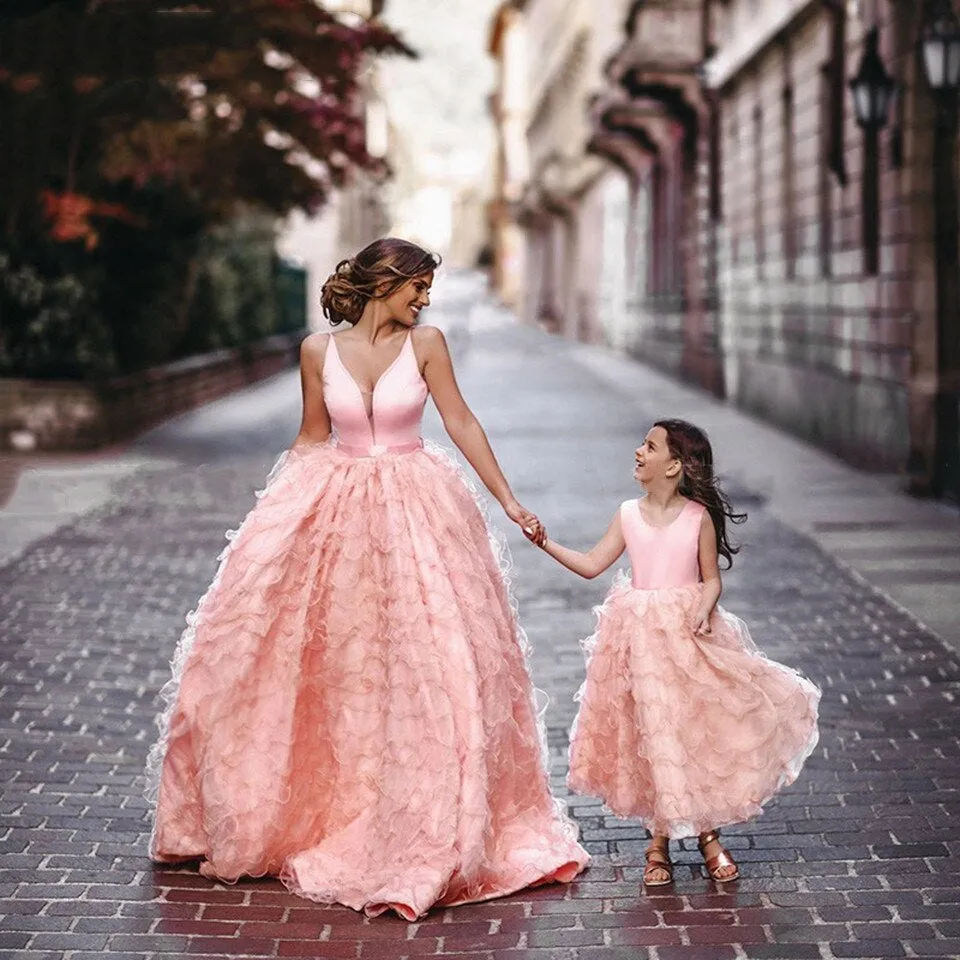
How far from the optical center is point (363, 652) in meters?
5.19

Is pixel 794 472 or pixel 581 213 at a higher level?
pixel 581 213

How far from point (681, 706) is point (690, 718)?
42 millimetres

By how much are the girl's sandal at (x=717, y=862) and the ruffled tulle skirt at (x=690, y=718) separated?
100 millimetres

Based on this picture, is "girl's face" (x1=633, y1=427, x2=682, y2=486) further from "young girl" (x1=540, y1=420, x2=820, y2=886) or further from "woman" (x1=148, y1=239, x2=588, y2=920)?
"woman" (x1=148, y1=239, x2=588, y2=920)

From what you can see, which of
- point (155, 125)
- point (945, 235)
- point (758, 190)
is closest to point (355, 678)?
point (945, 235)

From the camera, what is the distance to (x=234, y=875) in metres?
5.22

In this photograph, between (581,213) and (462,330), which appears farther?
(581,213)

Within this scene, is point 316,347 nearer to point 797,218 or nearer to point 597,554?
A: point 597,554

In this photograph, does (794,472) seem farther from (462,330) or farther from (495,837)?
(462,330)

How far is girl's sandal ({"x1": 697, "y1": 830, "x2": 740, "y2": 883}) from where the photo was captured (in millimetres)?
5180

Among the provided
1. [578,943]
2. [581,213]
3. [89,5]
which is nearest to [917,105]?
[89,5]

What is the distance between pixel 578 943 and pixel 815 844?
1.15 metres

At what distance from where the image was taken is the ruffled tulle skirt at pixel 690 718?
16.6 feet

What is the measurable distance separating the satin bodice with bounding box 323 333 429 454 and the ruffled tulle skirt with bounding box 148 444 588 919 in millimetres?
72
